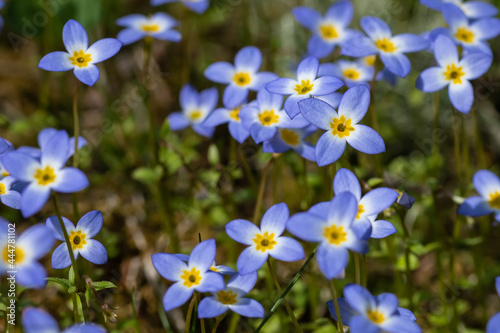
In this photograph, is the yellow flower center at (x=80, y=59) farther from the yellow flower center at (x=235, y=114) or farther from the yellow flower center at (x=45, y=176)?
the yellow flower center at (x=235, y=114)

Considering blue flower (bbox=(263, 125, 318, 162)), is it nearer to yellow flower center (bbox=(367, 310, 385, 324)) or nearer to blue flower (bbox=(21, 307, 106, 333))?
yellow flower center (bbox=(367, 310, 385, 324))

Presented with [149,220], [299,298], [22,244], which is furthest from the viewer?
[149,220]

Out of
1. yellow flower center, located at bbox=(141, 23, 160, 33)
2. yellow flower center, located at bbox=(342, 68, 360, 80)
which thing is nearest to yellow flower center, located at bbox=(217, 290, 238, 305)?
yellow flower center, located at bbox=(342, 68, 360, 80)

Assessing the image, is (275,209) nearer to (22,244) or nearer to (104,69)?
(22,244)

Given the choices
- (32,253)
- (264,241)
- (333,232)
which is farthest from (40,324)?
(333,232)

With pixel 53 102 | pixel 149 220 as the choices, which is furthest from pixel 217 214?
pixel 53 102

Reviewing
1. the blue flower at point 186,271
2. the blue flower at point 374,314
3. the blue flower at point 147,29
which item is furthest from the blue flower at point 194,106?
the blue flower at point 374,314
